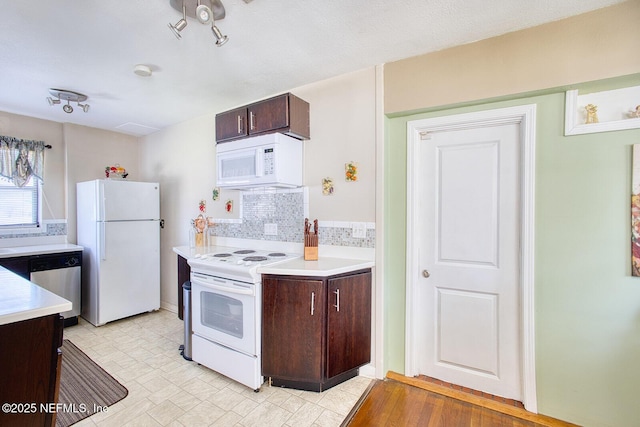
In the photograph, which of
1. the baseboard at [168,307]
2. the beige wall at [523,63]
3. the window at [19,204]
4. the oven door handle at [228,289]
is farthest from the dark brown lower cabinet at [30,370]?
the window at [19,204]

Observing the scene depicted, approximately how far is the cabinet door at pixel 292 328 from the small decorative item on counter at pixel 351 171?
890 millimetres

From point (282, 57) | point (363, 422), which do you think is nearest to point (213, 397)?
point (363, 422)

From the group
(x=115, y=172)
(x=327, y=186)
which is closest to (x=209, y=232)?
(x=115, y=172)

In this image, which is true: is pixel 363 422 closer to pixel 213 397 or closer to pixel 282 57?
pixel 213 397

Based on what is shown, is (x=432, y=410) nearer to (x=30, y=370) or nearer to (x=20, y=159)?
(x=30, y=370)

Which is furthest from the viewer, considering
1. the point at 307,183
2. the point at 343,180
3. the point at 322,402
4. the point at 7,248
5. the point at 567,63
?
the point at 7,248

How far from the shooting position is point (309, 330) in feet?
6.70

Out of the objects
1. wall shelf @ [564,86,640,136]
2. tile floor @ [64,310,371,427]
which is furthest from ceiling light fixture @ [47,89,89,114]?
wall shelf @ [564,86,640,136]

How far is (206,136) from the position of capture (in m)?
3.47

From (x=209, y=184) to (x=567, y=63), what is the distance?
330 cm

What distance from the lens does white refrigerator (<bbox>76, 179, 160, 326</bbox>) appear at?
3338mm

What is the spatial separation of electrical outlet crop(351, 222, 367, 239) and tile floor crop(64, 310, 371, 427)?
1.12 m

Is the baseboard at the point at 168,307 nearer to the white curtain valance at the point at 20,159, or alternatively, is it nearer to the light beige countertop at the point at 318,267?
the white curtain valance at the point at 20,159

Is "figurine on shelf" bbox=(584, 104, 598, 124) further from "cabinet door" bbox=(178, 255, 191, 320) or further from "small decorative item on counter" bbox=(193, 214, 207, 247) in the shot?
"small decorative item on counter" bbox=(193, 214, 207, 247)
